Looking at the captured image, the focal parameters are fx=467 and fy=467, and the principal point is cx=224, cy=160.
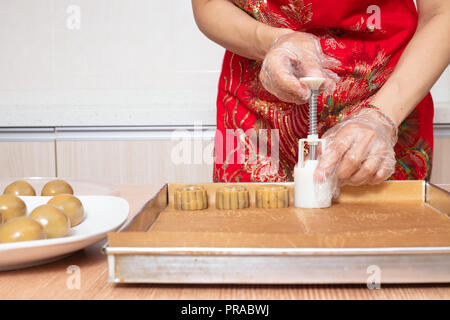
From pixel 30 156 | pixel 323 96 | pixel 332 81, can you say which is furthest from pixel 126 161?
pixel 332 81

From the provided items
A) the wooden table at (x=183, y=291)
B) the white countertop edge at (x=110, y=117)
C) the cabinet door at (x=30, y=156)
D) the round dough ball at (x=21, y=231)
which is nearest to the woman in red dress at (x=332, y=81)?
the wooden table at (x=183, y=291)

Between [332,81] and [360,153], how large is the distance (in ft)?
0.44

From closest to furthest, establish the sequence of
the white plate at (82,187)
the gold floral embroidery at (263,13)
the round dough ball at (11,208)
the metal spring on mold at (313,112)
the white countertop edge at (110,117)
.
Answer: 1. the round dough ball at (11,208)
2. the metal spring on mold at (313,112)
3. the white plate at (82,187)
4. the gold floral embroidery at (263,13)
5. the white countertop edge at (110,117)

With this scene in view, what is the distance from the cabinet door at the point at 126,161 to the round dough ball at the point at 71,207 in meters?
1.03

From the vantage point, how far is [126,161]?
5.20 ft

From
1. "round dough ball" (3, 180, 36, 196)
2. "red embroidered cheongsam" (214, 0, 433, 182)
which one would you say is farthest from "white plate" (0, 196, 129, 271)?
"red embroidered cheongsam" (214, 0, 433, 182)

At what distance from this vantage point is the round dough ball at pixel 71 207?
1.73 ft

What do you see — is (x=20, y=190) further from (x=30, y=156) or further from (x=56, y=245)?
(x=30, y=156)

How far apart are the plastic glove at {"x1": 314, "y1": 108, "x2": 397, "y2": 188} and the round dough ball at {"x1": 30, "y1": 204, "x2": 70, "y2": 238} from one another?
1.10 ft

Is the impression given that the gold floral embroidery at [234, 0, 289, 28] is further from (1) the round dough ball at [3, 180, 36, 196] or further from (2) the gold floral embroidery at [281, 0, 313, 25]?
(1) the round dough ball at [3, 180, 36, 196]

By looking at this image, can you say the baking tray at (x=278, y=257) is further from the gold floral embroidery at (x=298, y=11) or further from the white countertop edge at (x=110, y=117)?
the white countertop edge at (x=110, y=117)
